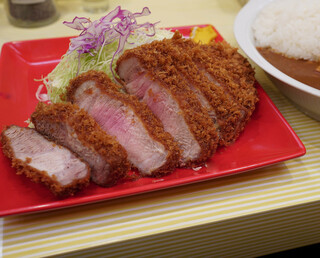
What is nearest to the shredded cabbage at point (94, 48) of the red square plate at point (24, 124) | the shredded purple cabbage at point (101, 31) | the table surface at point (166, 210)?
the shredded purple cabbage at point (101, 31)

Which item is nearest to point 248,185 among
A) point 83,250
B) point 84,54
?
point 83,250

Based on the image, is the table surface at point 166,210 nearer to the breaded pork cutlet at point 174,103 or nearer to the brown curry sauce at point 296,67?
the breaded pork cutlet at point 174,103

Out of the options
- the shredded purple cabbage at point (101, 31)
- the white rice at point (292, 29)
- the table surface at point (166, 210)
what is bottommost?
the table surface at point (166, 210)

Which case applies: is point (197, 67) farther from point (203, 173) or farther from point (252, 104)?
point (203, 173)

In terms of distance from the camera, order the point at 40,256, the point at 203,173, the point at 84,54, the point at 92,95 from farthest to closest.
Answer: the point at 84,54 < the point at 92,95 < the point at 203,173 < the point at 40,256

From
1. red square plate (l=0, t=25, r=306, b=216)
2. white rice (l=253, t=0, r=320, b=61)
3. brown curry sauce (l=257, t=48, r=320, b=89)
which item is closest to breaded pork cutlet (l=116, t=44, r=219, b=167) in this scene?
red square plate (l=0, t=25, r=306, b=216)

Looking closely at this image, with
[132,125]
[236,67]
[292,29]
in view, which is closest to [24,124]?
[132,125]

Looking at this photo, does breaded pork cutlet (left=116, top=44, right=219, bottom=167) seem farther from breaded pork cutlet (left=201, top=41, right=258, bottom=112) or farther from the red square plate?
breaded pork cutlet (left=201, top=41, right=258, bottom=112)
